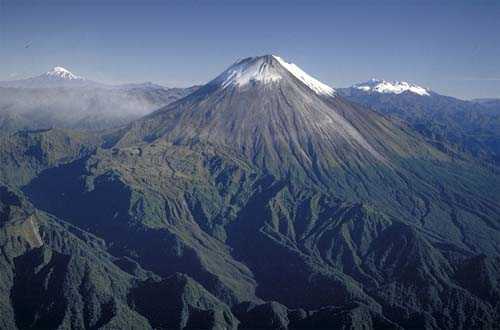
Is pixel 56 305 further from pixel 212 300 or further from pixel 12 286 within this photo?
pixel 212 300

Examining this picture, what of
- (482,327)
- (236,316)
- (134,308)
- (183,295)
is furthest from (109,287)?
(482,327)

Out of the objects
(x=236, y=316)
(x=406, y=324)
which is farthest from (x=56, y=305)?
(x=406, y=324)

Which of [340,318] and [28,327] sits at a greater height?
[340,318]

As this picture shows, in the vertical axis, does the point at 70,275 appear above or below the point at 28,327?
above

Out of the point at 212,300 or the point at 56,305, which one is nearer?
the point at 56,305

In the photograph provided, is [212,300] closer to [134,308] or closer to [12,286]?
[134,308]

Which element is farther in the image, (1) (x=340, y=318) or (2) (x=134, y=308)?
(2) (x=134, y=308)

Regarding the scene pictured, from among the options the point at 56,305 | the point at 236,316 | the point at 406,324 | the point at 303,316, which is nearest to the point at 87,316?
the point at 56,305
